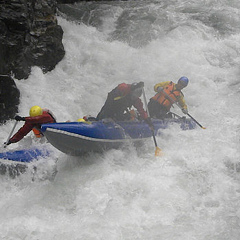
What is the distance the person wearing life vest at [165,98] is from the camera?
7402 millimetres

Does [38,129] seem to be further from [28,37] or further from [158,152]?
[28,37]

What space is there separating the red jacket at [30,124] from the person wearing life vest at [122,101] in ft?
3.66

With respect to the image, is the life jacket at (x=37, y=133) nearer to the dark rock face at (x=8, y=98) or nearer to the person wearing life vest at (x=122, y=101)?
the person wearing life vest at (x=122, y=101)

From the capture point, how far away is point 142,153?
6578 millimetres

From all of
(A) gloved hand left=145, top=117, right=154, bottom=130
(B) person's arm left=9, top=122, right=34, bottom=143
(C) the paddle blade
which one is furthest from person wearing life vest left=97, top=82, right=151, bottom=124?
(B) person's arm left=9, top=122, right=34, bottom=143

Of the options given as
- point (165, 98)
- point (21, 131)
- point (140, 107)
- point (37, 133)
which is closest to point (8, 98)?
point (37, 133)

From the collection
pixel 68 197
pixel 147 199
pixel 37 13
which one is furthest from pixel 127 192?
pixel 37 13

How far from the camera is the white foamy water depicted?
4637 millimetres

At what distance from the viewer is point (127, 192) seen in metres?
5.24

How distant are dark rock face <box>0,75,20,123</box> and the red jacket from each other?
82.4 inches

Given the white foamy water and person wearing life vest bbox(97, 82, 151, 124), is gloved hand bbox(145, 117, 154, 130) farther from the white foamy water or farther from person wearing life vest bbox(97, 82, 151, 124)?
the white foamy water

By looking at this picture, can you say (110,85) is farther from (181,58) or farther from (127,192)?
(127,192)

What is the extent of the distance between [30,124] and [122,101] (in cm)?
164

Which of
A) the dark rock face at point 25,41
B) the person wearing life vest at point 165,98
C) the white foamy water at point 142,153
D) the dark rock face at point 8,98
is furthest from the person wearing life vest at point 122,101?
the dark rock face at point 25,41
